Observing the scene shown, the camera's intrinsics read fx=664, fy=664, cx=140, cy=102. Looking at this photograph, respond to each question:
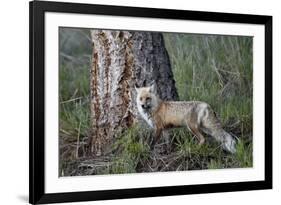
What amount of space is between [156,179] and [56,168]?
1.12ft

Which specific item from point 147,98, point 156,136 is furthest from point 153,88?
point 156,136

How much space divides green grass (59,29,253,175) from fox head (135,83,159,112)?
2.8 inches

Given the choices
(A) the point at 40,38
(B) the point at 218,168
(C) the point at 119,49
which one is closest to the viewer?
(A) the point at 40,38

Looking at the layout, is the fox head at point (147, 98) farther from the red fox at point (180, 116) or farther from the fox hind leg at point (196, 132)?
the fox hind leg at point (196, 132)

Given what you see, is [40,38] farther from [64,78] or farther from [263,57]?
[263,57]

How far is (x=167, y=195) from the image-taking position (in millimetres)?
2162

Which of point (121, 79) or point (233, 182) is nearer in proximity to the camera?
point (121, 79)

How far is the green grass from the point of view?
2.04 metres

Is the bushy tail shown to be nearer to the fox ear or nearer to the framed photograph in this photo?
the framed photograph

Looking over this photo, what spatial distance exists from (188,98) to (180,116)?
0.07 m

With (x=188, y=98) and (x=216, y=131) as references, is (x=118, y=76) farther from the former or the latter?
(x=216, y=131)

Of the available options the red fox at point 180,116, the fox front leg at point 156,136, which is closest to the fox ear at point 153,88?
the red fox at point 180,116

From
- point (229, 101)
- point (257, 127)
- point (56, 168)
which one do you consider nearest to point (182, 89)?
point (229, 101)

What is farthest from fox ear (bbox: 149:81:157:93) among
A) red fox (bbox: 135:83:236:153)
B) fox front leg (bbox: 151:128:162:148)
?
fox front leg (bbox: 151:128:162:148)
